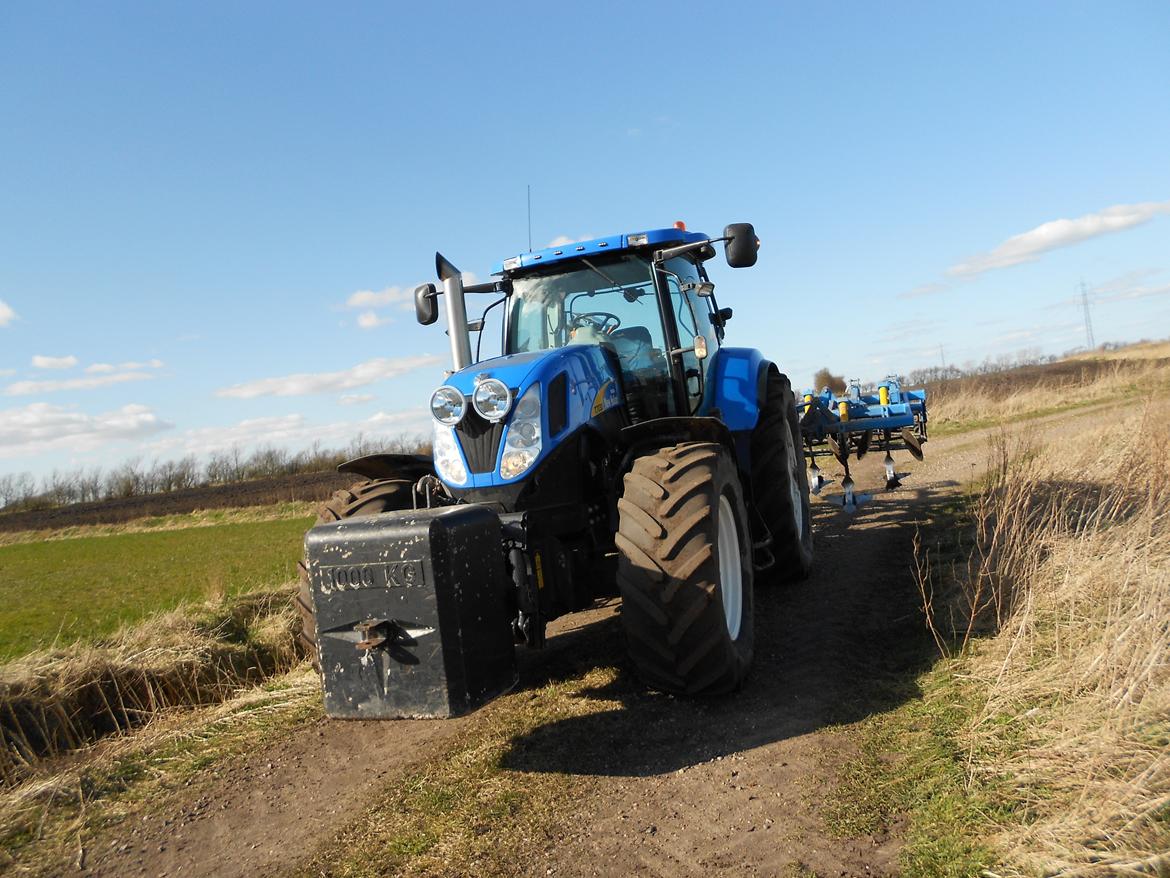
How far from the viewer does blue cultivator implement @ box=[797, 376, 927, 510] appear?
9578 mm

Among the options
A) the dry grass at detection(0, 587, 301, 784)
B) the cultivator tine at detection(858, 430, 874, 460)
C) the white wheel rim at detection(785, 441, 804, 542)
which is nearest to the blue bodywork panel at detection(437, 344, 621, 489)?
the white wheel rim at detection(785, 441, 804, 542)

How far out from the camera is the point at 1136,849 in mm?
2359

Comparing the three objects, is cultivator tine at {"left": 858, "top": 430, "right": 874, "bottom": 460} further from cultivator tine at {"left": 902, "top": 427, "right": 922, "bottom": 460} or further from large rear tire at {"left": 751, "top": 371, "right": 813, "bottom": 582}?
large rear tire at {"left": 751, "top": 371, "right": 813, "bottom": 582}

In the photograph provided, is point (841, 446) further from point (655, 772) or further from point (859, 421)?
point (655, 772)

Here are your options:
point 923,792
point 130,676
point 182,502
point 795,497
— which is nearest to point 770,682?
point 923,792

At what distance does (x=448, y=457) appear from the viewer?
4.43 meters

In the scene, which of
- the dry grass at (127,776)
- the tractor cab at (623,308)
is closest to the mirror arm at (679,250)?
the tractor cab at (623,308)

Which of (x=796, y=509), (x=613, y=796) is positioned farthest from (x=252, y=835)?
(x=796, y=509)

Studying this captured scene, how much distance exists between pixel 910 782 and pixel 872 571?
12.0 feet

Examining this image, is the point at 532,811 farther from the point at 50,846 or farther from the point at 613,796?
the point at 50,846

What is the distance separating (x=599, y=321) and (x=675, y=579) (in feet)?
7.44

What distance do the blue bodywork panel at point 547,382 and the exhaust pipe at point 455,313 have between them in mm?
346

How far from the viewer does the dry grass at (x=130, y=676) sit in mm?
5176

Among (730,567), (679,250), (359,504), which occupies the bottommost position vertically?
(730,567)
